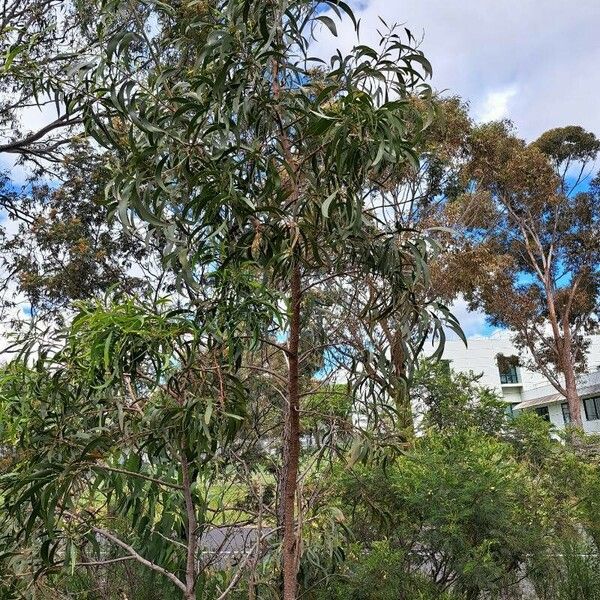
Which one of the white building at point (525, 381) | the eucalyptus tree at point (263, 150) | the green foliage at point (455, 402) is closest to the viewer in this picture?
the eucalyptus tree at point (263, 150)

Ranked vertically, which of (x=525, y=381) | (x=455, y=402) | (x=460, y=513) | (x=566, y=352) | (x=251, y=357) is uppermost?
(x=525, y=381)

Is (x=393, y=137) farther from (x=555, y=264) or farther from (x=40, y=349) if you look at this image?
(x=555, y=264)

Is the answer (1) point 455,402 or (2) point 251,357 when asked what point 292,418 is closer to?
(2) point 251,357

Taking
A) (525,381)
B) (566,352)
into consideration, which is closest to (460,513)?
(566,352)

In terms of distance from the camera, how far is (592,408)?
25.8m

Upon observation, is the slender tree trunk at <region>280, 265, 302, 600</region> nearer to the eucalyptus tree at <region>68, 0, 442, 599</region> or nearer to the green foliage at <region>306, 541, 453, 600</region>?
the eucalyptus tree at <region>68, 0, 442, 599</region>

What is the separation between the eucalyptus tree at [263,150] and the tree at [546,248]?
40.5ft

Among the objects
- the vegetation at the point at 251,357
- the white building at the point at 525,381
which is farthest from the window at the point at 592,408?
the vegetation at the point at 251,357

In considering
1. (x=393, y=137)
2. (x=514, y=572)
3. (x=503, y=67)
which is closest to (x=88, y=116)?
(x=393, y=137)

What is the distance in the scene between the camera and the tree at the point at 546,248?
579 inches

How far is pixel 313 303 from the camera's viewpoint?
2812 mm

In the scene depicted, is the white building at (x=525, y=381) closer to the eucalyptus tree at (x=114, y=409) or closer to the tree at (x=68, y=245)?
the tree at (x=68, y=245)

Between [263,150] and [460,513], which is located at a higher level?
[263,150]

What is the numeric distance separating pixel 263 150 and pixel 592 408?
26.6 metres
